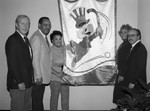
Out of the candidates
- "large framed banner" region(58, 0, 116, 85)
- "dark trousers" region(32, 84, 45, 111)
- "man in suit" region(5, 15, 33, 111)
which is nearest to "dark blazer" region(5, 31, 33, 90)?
"man in suit" region(5, 15, 33, 111)

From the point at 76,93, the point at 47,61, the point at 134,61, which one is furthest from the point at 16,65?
the point at 76,93

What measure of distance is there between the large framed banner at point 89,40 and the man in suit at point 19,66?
1.45 meters

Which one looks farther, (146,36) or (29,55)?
(146,36)

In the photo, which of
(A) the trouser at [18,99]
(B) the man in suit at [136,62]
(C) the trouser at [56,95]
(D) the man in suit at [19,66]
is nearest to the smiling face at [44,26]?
(D) the man in suit at [19,66]

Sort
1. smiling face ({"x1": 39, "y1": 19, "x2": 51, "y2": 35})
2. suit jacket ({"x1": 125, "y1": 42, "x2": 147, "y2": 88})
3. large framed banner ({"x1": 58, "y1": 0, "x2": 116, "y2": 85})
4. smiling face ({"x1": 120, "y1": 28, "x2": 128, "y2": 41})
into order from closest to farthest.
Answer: suit jacket ({"x1": 125, "y1": 42, "x2": 147, "y2": 88}) → smiling face ({"x1": 39, "y1": 19, "x2": 51, "y2": 35}) → smiling face ({"x1": 120, "y1": 28, "x2": 128, "y2": 41}) → large framed banner ({"x1": 58, "y1": 0, "x2": 116, "y2": 85})

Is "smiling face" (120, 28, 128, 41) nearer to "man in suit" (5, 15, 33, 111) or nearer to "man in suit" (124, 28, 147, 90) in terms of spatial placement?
"man in suit" (124, 28, 147, 90)

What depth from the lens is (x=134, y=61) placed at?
298 centimetres

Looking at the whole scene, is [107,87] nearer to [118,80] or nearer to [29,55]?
[118,80]

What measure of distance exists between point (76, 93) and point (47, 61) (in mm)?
1199

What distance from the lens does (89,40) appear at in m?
4.13

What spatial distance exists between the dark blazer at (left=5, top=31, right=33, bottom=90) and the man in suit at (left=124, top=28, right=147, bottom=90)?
128 cm

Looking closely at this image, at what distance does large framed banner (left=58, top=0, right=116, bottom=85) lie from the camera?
13.4 feet

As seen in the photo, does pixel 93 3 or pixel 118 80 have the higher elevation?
pixel 93 3

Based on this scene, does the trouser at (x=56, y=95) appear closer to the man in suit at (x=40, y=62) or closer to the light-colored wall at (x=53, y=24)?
the man in suit at (x=40, y=62)
